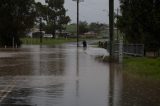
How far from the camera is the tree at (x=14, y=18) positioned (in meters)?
83.3

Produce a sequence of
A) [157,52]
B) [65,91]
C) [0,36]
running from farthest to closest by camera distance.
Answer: [0,36] < [157,52] < [65,91]

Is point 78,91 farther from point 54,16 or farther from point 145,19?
point 54,16

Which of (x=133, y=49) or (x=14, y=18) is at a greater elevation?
(x=14, y=18)

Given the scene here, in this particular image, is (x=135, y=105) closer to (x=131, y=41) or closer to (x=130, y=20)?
(x=130, y=20)

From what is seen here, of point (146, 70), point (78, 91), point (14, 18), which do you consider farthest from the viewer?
point (14, 18)

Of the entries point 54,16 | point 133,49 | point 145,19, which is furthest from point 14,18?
point 54,16

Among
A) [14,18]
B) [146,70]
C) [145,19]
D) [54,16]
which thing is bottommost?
[146,70]

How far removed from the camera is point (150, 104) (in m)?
13.1

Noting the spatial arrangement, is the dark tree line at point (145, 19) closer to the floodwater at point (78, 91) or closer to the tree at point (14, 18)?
the floodwater at point (78, 91)

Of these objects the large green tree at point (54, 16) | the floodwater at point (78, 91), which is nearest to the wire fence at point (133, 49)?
the floodwater at point (78, 91)

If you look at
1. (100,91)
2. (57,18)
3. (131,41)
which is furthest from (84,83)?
(57,18)

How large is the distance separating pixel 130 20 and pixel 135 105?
74.7 feet

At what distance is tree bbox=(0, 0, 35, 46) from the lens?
8331 cm

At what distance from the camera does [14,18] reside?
8550 cm
